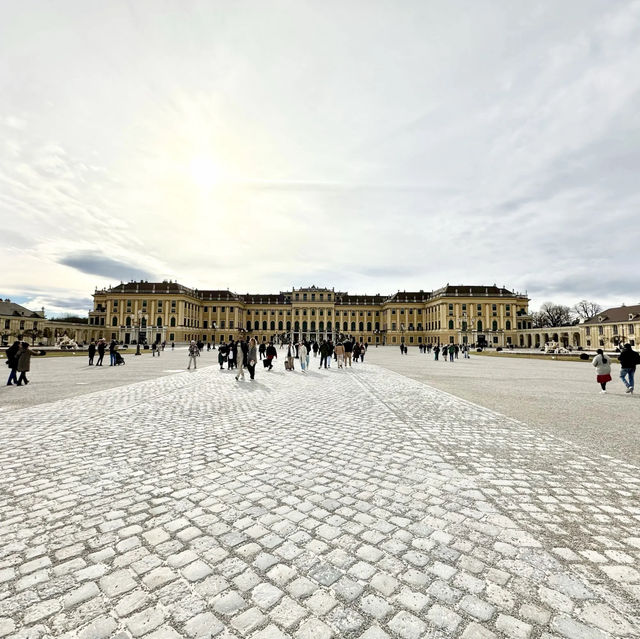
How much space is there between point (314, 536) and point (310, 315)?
8464cm

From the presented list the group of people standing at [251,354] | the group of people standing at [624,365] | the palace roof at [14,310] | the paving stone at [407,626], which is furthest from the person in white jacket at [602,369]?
the palace roof at [14,310]

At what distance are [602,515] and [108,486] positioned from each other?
4.77m

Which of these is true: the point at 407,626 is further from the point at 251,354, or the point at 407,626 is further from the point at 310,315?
the point at 310,315

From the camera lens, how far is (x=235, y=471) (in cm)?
413

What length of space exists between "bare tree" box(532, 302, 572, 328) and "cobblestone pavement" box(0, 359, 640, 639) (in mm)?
95152

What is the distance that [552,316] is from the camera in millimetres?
85312

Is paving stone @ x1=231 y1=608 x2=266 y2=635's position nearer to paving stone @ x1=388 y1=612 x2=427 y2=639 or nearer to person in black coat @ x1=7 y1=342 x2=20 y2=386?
paving stone @ x1=388 y1=612 x2=427 y2=639

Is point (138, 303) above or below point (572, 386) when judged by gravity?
above

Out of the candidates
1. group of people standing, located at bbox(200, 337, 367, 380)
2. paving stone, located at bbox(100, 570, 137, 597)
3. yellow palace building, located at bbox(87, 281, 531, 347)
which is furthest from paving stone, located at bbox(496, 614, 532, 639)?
yellow palace building, located at bbox(87, 281, 531, 347)

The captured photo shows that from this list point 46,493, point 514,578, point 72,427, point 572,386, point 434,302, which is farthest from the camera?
point 434,302

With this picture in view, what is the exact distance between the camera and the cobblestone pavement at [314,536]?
1931 mm

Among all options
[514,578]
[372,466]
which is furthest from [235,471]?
[514,578]

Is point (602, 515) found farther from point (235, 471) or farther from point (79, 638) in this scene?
point (79, 638)

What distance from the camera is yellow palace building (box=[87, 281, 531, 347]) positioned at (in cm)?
7194
